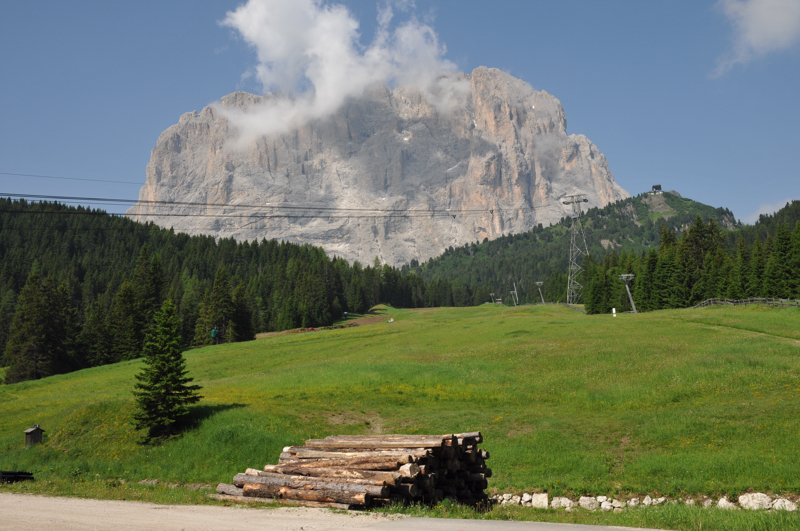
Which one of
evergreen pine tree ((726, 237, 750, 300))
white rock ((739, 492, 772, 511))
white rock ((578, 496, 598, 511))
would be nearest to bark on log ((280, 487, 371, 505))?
white rock ((578, 496, 598, 511))

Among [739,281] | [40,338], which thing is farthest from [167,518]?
[739,281]

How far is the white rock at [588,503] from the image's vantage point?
19.0 metres

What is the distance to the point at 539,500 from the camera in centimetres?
1977

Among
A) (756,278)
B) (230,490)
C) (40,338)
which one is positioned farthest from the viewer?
(756,278)

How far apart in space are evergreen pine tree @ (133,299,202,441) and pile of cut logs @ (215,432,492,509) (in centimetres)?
1454

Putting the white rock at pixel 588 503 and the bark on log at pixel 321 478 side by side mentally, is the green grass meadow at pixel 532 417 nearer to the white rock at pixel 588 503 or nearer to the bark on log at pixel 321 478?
the white rock at pixel 588 503

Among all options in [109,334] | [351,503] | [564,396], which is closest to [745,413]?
[564,396]

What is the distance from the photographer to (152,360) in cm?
3161

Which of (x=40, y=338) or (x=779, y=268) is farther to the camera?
(x=779, y=268)

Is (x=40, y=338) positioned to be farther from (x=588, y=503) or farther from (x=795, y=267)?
(x=795, y=267)

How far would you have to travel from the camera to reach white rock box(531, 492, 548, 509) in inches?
768

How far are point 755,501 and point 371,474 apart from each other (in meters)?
12.9

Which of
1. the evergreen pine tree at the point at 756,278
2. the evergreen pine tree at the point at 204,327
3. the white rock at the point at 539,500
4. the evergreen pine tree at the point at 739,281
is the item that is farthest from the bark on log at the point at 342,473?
the evergreen pine tree at the point at 739,281

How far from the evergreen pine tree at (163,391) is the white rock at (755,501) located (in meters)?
26.7
